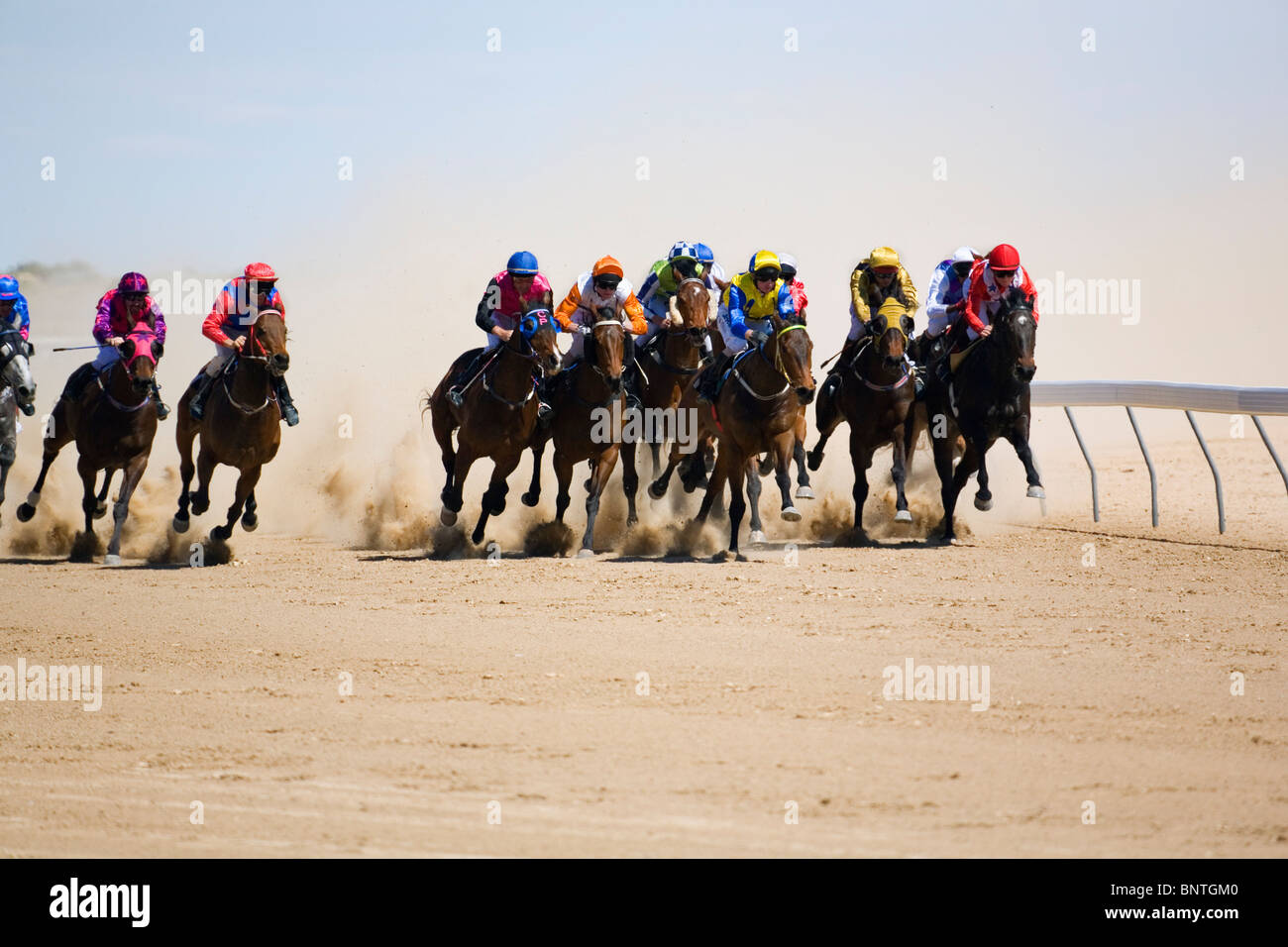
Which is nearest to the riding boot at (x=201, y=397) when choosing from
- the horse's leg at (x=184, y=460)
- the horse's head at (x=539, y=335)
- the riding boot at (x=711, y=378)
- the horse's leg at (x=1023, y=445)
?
the horse's leg at (x=184, y=460)

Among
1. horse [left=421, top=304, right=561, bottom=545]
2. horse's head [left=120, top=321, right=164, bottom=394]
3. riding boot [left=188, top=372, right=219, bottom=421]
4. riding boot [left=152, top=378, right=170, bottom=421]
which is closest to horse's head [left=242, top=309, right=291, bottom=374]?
riding boot [left=188, top=372, right=219, bottom=421]

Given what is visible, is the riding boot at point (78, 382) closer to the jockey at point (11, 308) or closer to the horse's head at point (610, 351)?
the jockey at point (11, 308)

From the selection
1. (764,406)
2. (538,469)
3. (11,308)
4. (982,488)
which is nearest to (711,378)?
(764,406)

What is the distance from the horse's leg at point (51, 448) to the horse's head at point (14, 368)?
34 centimetres

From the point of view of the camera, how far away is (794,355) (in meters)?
13.4

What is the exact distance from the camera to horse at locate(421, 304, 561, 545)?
46.3 feet

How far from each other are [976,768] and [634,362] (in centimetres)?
909

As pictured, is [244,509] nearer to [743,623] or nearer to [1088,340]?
[743,623]

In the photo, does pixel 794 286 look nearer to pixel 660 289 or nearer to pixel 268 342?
pixel 660 289

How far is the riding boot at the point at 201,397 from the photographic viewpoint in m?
14.6

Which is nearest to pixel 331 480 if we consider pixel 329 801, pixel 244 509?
pixel 244 509

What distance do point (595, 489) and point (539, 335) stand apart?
157 centimetres

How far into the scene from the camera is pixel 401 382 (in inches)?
1396

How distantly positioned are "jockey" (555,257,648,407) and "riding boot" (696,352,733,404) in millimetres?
633
